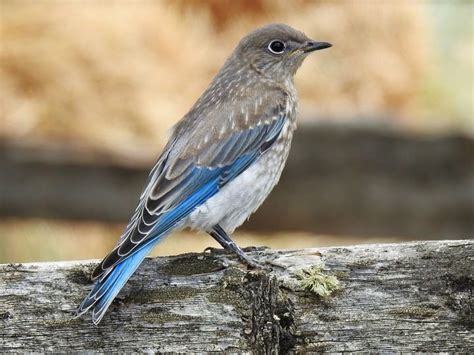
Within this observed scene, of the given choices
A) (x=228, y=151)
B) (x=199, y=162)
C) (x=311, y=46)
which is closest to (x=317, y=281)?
(x=199, y=162)

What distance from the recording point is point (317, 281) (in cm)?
308

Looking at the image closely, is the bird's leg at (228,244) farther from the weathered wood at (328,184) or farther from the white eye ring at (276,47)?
the weathered wood at (328,184)

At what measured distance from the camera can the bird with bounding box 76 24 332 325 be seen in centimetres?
399

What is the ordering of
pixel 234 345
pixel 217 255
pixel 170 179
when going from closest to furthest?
pixel 234 345
pixel 217 255
pixel 170 179

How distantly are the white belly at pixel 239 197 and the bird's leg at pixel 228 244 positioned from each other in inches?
1.1

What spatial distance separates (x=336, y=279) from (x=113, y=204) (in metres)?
3.64

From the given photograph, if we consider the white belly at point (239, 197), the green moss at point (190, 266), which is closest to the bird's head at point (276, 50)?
the white belly at point (239, 197)

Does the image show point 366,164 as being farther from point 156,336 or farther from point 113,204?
point 156,336

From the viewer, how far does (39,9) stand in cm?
762

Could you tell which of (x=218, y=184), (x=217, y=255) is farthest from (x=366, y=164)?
(x=217, y=255)

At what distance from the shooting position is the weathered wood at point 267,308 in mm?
2990

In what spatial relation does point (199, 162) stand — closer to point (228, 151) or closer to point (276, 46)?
point (228, 151)

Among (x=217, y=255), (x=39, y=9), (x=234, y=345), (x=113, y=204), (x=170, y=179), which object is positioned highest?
(x=39, y=9)

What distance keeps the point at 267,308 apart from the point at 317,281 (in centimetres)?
16
